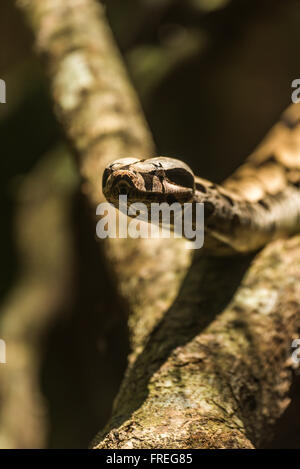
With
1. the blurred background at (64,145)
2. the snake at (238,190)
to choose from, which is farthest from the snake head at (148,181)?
the blurred background at (64,145)

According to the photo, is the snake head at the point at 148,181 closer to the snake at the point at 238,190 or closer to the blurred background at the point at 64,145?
the snake at the point at 238,190

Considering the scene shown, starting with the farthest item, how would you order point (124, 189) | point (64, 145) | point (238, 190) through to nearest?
point (64, 145) → point (238, 190) → point (124, 189)

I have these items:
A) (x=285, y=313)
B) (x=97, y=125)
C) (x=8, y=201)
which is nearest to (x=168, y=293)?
(x=285, y=313)

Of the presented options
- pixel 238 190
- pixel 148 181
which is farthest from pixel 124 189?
pixel 238 190

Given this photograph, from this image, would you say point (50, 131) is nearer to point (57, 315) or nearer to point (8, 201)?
point (8, 201)

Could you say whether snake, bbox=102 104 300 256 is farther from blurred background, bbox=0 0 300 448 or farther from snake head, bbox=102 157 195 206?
blurred background, bbox=0 0 300 448

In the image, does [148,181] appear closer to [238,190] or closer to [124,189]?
[124,189]
